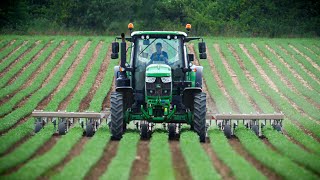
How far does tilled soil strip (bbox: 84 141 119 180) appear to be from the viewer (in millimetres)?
11901

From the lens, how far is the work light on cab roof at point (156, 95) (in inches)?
625

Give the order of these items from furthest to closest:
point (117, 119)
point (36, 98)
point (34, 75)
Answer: point (34, 75), point (36, 98), point (117, 119)

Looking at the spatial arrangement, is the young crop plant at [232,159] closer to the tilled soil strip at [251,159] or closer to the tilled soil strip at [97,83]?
the tilled soil strip at [251,159]

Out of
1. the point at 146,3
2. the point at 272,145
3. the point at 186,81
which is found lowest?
the point at 272,145

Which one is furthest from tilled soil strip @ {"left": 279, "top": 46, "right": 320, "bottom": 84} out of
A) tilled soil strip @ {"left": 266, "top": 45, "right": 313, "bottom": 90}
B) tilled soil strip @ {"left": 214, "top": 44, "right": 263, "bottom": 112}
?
tilled soil strip @ {"left": 214, "top": 44, "right": 263, "bottom": 112}

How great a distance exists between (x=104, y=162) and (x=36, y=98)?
10.8 m

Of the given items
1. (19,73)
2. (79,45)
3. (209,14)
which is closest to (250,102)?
(19,73)

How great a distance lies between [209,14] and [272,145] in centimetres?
3089

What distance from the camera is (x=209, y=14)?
45531mm

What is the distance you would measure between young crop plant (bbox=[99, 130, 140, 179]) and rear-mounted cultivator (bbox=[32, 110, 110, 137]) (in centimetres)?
108

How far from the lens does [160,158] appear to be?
13062 mm

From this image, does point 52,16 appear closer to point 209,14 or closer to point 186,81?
point 209,14

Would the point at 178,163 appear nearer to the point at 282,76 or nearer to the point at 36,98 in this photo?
the point at 36,98

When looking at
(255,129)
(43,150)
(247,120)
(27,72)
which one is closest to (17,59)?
(27,72)
